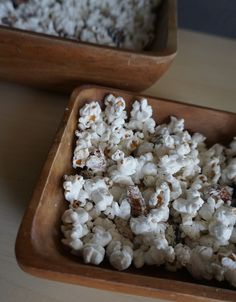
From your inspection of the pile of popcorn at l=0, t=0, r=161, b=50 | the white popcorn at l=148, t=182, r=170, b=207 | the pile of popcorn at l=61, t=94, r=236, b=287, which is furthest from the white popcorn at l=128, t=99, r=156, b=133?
the pile of popcorn at l=0, t=0, r=161, b=50

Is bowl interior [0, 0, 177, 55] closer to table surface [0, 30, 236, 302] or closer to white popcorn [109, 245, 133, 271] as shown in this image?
table surface [0, 30, 236, 302]

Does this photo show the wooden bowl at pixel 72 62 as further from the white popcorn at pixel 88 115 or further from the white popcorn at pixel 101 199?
the white popcorn at pixel 101 199

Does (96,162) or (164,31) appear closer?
(96,162)

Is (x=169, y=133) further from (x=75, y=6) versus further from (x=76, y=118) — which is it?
(x=75, y=6)

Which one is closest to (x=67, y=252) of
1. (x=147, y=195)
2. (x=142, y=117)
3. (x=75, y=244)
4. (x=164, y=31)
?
(x=75, y=244)

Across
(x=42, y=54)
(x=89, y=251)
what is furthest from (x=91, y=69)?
(x=89, y=251)

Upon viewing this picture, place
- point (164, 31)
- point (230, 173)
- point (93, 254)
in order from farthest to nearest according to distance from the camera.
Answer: point (164, 31) < point (230, 173) < point (93, 254)

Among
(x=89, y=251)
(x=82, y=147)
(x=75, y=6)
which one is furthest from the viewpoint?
(x=75, y=6)

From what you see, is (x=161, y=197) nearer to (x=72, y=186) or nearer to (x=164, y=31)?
(x=72, y=186)
